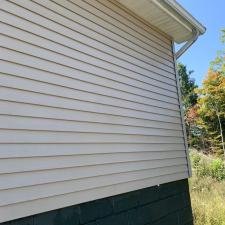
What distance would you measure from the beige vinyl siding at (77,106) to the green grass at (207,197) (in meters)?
3.06

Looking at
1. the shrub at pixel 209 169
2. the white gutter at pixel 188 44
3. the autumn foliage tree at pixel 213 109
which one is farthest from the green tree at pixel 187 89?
the white gutter at pixel 188 44

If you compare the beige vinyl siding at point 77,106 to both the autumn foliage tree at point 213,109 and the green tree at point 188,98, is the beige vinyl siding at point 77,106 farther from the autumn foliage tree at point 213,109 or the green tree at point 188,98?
the green tree at point 188,98

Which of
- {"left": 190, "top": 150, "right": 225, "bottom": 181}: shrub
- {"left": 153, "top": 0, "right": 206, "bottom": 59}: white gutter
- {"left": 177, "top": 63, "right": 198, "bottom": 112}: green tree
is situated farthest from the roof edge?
{"left": 177, "top": 63, "right": 198, "bottom": 112}: green tree

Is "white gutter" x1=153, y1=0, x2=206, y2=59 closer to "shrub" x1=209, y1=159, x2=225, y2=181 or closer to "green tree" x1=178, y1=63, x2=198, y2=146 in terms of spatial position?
"shrub" x1=209, y1=159, x2=225, y2=181

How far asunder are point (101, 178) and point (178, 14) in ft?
10.6

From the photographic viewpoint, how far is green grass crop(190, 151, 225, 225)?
31.0 ft

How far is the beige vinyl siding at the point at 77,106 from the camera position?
3730 mm

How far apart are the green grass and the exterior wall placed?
2.30m

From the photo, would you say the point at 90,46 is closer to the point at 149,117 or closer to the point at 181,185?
the point at 149,117

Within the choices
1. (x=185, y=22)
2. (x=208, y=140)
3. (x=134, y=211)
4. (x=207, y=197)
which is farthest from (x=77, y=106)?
(x=208, y=140)

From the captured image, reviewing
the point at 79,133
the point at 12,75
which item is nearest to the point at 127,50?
the point at 79,133

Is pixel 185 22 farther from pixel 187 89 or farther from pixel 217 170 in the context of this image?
pixel 187 89

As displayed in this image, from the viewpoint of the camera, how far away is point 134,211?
18.1 ft

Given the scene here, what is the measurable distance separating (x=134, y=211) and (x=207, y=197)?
24.1 ft
